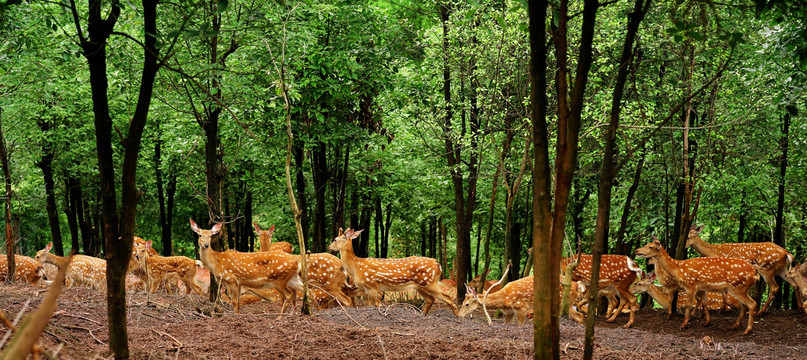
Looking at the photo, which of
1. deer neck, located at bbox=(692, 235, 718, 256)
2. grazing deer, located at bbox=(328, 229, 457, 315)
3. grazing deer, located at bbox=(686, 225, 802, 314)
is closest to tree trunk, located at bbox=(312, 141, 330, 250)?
grazing deer, located at bbox=(328, 229, 457, 315)

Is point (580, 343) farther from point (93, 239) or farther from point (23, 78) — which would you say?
point (93, 239)

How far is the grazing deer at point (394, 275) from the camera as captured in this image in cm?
1329

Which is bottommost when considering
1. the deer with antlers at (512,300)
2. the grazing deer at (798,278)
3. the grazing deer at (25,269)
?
the grazing deer at (25,269)

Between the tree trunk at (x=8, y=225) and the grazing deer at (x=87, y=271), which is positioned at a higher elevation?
the tree trunk at (x=8, y=225)

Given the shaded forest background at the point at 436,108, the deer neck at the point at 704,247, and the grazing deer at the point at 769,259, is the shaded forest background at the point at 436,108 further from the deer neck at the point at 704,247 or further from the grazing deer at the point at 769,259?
the grazing deer at the point at 769,259

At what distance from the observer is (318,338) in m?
6.92

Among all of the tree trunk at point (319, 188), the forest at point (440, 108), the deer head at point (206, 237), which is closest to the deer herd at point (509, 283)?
the deer head at point (206, 237)

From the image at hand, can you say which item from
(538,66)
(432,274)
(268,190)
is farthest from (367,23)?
(538,66)

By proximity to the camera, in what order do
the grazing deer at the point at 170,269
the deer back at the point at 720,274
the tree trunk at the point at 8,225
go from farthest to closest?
the grazing deer at the point at 170,269 → the tree trunk at the point at 8,225 → the deer back at the point at 720,274

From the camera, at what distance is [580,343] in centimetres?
746

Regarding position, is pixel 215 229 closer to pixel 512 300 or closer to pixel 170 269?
pixel 170 269

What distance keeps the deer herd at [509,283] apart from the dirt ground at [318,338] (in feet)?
5.86

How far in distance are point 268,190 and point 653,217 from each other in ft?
44.8

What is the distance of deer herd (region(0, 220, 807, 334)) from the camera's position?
12.2 metres
